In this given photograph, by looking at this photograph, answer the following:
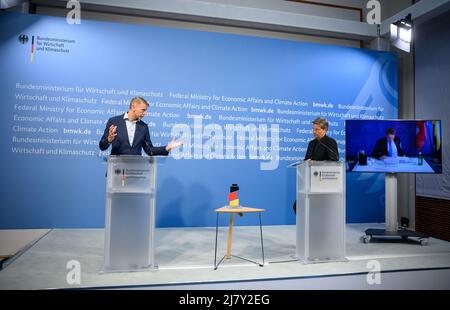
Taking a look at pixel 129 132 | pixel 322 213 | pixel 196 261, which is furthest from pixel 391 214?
pixel 129 132

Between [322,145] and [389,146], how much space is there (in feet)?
3.51

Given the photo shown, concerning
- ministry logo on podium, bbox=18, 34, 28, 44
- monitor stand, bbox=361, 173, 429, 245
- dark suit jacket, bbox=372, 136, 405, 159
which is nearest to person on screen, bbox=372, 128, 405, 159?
dark suit jacket, bbox=372, 136, 405, 159

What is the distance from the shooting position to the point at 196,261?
3.35 meters

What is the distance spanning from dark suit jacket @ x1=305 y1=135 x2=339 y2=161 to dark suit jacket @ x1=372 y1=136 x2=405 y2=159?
750 millimetres

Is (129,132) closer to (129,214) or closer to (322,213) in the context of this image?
(129,214)

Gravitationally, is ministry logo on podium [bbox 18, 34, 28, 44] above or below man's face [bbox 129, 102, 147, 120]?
above

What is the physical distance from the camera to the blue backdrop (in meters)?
4.93

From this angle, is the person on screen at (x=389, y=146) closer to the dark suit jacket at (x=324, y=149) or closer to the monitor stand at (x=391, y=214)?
the monitor stand at (x=391, y=214)

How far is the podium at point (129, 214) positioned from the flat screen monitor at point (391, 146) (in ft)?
9.39

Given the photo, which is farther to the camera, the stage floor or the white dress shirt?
the white dress shirt

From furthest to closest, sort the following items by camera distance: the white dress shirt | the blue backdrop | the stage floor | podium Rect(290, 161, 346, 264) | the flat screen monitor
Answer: the blue backdrop
the flat screen monitor
the white dress shirt
podium Rect(290, 161, 346, 264)
the stage floor

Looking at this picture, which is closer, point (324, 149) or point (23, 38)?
point (324, 149)

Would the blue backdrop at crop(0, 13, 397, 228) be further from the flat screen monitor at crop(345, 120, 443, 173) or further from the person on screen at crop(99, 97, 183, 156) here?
the person on screen at crop(99, 97, 183, 156)
